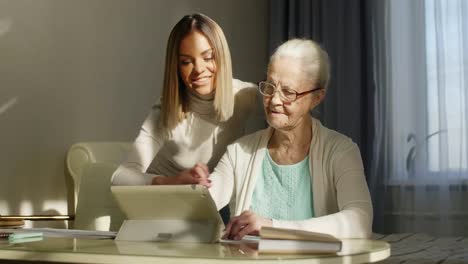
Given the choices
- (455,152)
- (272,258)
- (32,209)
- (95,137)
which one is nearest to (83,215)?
(32,209)

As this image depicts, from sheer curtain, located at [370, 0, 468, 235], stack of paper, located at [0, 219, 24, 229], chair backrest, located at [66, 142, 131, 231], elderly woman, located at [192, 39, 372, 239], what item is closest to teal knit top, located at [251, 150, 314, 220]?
elderly woman, located at [192, 39, 372, 239]

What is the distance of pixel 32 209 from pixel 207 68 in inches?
65.3

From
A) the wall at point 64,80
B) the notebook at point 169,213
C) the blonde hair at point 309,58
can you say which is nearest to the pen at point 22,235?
the notebook at point 169,213

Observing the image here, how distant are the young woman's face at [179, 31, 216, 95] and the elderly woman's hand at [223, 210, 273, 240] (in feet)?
1.64

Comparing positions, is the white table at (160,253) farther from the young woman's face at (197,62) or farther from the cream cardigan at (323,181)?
the young woman's face at (197,62)

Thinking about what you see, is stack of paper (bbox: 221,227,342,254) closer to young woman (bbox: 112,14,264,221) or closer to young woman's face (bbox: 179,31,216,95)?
young woman (bbox: 112,14,264,221)

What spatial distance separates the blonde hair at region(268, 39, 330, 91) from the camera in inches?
75.3

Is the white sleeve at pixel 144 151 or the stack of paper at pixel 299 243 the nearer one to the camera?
the stack of paper at pixel 299 243

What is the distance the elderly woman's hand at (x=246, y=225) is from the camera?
1560 mm

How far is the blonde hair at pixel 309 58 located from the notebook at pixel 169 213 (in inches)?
20.7

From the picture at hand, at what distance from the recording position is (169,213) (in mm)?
1627

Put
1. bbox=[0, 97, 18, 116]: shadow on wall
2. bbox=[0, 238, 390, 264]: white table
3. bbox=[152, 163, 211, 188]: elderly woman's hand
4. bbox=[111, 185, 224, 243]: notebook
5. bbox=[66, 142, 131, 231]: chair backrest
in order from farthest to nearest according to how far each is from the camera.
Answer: bbox=[0, 97, 18, 116]: shadow on wall → bbox=[66, 142, 131, 231]: chair backrest → bbox=[152, 163, 211, 188]: elderly woman's hand → bbox=[111, 185, 224, 243]: notebook → bbox=[0, 238, 390, 264]: white table

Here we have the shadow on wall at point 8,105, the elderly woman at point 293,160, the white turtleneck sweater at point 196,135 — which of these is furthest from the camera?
the shadow on wall at point 8,105

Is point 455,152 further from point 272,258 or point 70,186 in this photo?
point 272,258
